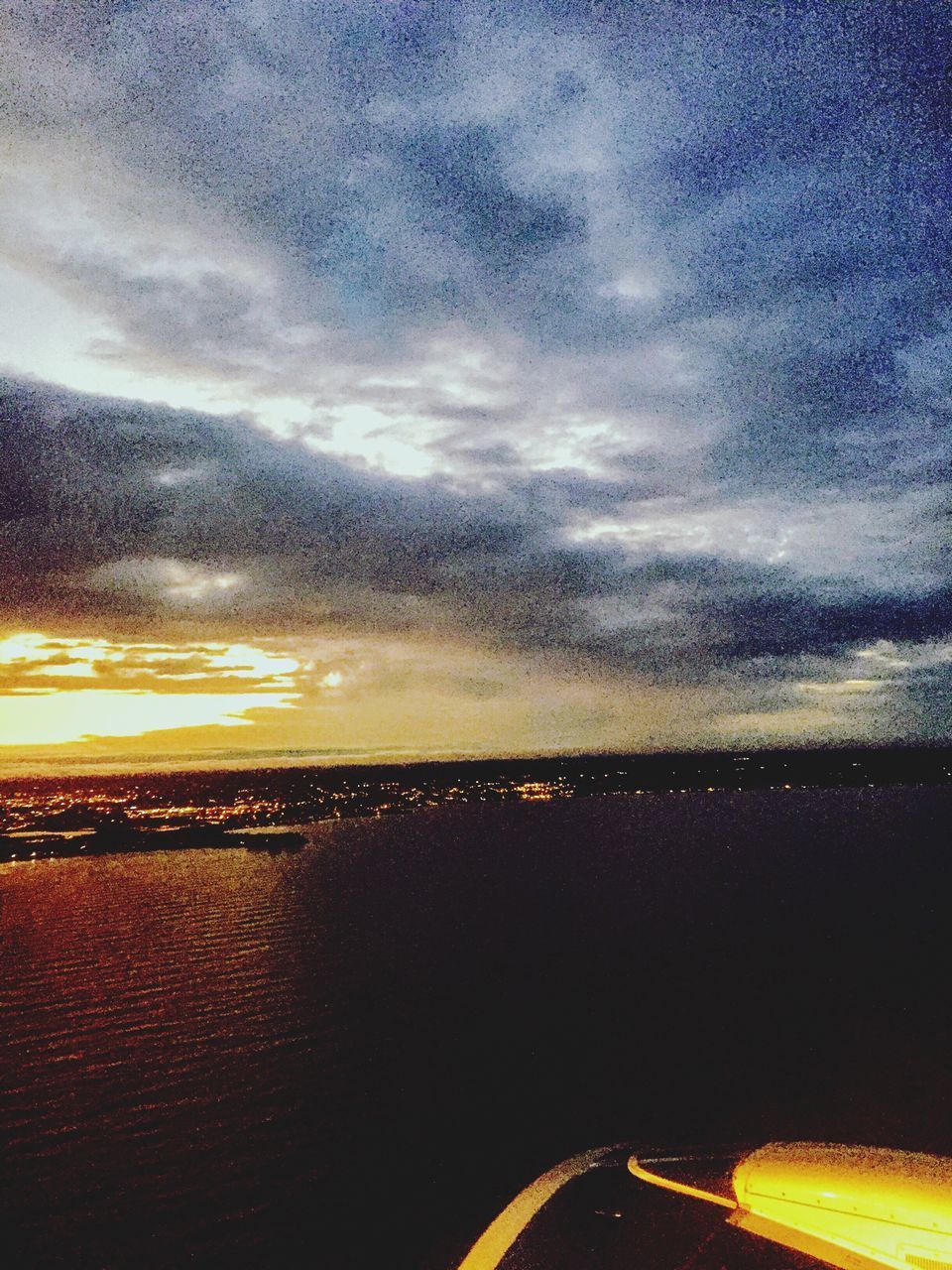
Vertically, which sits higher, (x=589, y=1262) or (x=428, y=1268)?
(x=589, y=1262)

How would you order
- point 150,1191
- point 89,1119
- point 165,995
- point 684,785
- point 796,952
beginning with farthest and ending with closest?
1. point 684,785
2. point 796,952
3. point 165,995
4. point 89,1119
5. point 150,1191

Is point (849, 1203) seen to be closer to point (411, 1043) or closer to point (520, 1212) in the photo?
point (520, 1212)

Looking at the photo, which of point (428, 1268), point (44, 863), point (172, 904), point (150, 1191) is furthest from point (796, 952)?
point (44, 863)

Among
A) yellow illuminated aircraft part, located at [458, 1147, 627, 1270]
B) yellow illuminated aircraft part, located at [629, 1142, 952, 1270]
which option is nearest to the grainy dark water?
yellow illuminated aircraft part, located at [458, 1147, 627, 1270]

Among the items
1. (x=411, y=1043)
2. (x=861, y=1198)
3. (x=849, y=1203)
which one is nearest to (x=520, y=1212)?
(x=849, y=1203)

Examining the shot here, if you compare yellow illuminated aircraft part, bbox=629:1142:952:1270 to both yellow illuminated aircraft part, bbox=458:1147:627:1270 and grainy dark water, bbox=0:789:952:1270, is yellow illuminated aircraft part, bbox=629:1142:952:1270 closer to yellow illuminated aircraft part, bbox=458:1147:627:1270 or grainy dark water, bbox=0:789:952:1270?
yellow illuminated aircraft part, bbox=458:1147:627:1270

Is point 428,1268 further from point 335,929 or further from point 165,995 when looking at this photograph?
point 335,929

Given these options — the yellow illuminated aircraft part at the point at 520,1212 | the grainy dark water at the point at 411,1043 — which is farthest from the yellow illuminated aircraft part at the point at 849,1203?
the grainy dark water at the point at 411,1043
